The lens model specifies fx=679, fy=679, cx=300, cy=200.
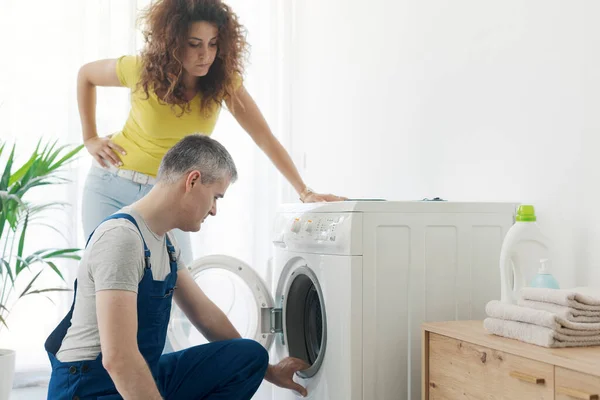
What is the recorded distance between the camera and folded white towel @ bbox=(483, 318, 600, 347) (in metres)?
1.53

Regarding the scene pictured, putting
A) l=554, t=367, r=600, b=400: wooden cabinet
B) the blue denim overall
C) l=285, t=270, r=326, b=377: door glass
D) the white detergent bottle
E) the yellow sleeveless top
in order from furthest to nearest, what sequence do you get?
l=285, t=270, r=326, b=377: door glass < the yellow sleeveless top < the white detergent bottle < the blue denim overall < l=554, t=367, r=600, b=400: wooden cabinet

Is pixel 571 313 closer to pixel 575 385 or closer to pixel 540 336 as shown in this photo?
pixel 540 336

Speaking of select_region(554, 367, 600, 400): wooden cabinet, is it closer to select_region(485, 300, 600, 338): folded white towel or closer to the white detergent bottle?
select_region(485, 300, 600, 338): folded white towel

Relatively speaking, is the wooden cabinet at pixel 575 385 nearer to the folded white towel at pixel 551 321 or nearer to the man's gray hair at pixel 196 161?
the folded white towel at pixel 551 321

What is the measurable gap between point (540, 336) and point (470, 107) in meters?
1.11

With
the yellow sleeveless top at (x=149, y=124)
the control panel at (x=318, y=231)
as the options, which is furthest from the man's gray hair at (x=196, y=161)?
the yellow sleeveless top at (x=149, y=124)

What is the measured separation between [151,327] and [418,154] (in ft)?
4.64

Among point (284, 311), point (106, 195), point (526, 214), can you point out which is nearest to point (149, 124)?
point (106, 195)

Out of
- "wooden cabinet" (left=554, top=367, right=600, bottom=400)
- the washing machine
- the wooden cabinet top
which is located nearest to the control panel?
the washing machine

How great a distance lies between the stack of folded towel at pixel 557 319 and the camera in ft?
5.03

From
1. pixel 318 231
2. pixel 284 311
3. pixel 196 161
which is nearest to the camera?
pixel 196 161

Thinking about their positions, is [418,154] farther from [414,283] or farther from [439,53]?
[414,283]

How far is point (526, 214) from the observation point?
79.4 inches

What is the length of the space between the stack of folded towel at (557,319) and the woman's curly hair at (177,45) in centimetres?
121
